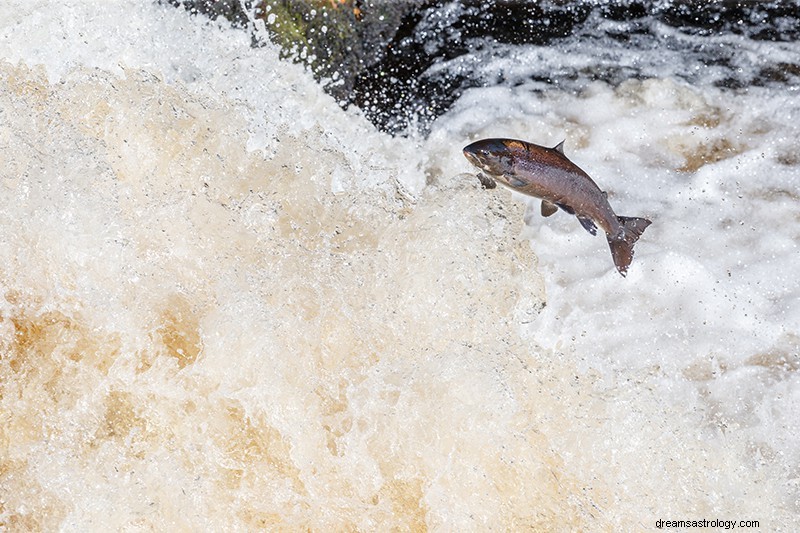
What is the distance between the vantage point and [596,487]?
223cm

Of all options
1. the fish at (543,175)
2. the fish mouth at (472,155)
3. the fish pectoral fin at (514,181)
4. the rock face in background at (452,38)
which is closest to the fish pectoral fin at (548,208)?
the fish at (543,175)

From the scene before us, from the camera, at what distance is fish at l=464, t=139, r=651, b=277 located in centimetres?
204

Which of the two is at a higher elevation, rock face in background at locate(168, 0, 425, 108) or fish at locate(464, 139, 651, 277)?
rock face in background at locate(168, 0, 425, 108)

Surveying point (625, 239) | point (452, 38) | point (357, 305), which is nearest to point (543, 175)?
point (625, 239)

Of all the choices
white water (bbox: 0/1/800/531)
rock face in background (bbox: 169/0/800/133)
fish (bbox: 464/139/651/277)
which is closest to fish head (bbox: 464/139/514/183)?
fish (bbox: 464/139/651/277)

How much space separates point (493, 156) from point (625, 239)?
616mm

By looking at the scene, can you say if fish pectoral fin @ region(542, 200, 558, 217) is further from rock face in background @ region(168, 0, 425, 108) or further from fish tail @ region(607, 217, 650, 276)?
rock face in background @ region(168, 0, 425, 108)

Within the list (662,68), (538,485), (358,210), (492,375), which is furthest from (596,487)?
(662,68)

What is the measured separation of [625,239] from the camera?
7.85ft

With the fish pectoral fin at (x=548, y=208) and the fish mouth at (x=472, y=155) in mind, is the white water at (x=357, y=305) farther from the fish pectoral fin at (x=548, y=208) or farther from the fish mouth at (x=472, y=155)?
the fish mouth at (x=472, y=155)

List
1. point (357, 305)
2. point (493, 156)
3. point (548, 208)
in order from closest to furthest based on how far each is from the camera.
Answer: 1. point (493, 156)
2. point (548, 208)
3. point (357, 305)

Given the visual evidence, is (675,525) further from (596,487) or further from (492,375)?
(492,375)

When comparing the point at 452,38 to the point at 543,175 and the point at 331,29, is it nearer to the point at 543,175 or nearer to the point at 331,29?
the point at 331,29

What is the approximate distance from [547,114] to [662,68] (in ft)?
1.36
